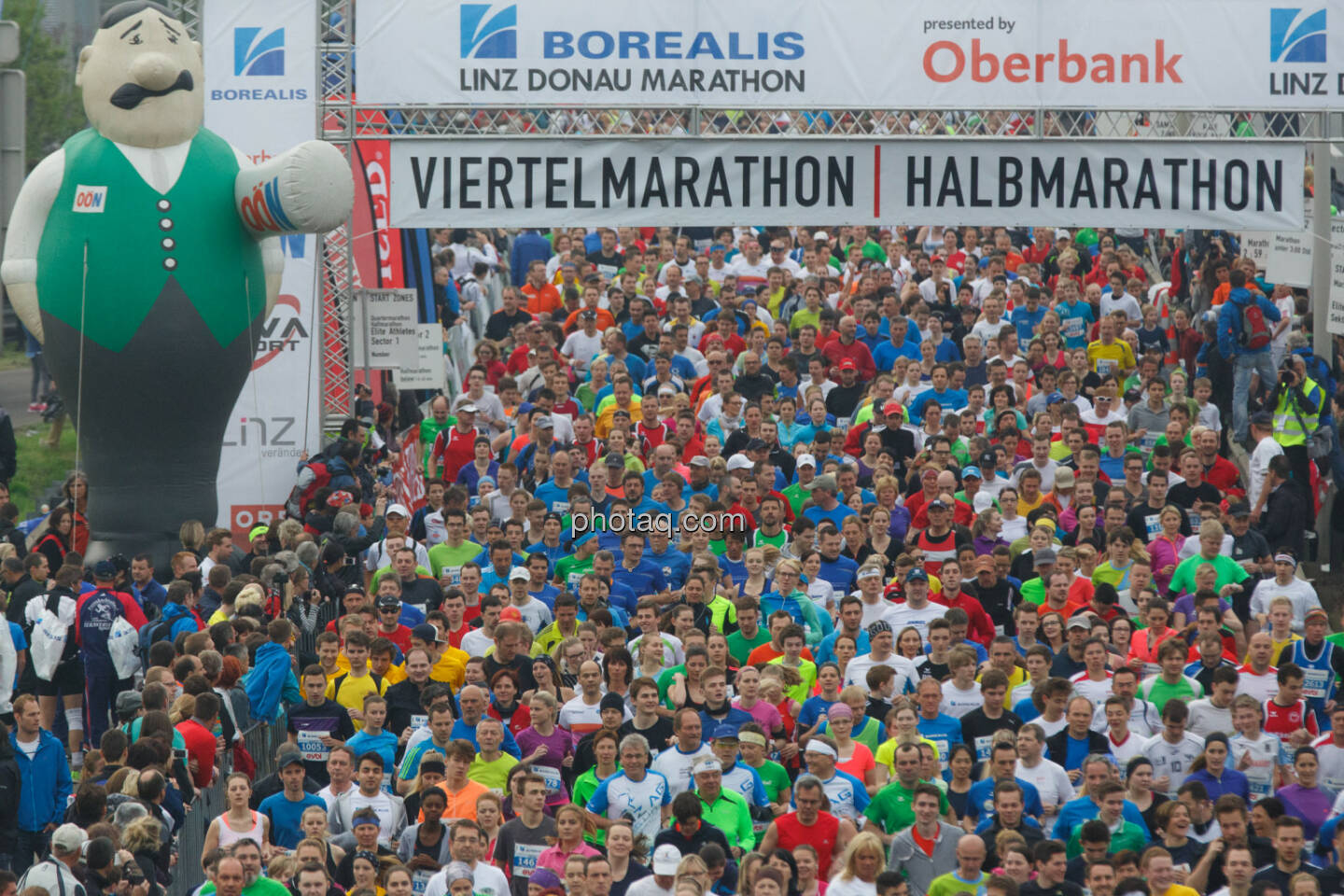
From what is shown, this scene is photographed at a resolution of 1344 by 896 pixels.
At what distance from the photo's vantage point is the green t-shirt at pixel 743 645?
12867 millimetres

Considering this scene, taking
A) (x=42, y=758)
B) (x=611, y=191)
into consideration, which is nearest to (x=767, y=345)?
(x=611, y=191)

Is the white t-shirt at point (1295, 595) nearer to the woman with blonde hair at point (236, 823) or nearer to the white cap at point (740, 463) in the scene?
the white cap at point (740, 463)

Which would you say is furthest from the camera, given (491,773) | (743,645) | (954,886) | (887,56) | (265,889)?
(887,56)

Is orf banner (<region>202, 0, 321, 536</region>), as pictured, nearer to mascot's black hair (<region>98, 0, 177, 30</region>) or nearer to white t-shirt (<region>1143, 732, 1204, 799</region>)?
mascot's black hair (<region>98, 0, 177, 30</region>)

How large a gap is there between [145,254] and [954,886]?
24.4 feet

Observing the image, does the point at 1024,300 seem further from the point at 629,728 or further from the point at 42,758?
the point at 42,758

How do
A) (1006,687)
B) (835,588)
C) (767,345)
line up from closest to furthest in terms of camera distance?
1. (1006,687)
2. (835,588)
3. (767,345)

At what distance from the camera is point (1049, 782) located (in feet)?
36.0

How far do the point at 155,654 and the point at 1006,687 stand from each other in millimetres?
4929

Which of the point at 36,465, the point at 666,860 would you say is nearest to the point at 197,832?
the point at 666,860

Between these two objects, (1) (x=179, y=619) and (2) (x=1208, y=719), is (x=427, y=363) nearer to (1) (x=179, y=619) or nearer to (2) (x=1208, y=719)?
(1) (x=179, y=619)

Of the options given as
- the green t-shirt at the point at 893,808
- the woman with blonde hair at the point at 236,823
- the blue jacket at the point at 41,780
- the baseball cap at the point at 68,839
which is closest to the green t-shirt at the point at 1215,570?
the green t-shirt at the point at 893,808

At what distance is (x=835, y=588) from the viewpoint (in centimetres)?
1410

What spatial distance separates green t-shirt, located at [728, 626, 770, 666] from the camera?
42.2 feet
